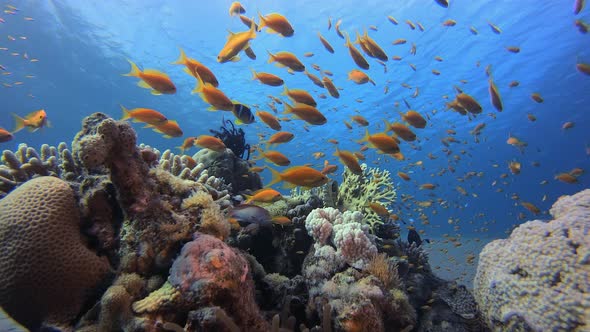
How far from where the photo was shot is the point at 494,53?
27.1 metres

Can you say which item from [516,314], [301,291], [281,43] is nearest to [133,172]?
[301,291]

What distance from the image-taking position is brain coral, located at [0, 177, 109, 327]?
7.75 feet

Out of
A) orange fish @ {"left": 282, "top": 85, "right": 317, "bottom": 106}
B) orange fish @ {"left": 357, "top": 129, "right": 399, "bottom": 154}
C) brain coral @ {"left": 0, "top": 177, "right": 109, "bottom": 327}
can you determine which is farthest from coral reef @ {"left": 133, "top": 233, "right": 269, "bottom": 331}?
orange fish @ {"left": 282, "top": 85, "right": 317, "bottom": 106}

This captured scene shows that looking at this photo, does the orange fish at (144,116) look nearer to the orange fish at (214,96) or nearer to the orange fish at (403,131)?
the orange fish at (214,96)

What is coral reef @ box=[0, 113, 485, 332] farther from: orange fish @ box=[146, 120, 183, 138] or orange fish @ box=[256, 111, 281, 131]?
orange fish @ box=[256, 111, 281, 131]

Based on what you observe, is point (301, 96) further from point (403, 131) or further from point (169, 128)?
point (169, 128)

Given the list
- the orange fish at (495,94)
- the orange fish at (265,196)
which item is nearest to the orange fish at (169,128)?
the orange fish at (265,196)

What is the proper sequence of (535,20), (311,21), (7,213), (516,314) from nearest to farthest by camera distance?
(7,213)
(516,314)
(535,20)
(311,21)

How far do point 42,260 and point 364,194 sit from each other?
5.78 metres

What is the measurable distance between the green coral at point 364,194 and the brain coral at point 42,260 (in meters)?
4.96

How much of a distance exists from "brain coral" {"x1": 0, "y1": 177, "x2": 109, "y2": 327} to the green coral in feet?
16.3

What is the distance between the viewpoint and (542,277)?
311 cm

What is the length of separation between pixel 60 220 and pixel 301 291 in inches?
112

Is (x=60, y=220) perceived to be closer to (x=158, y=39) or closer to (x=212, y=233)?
(x=212, y=233)
